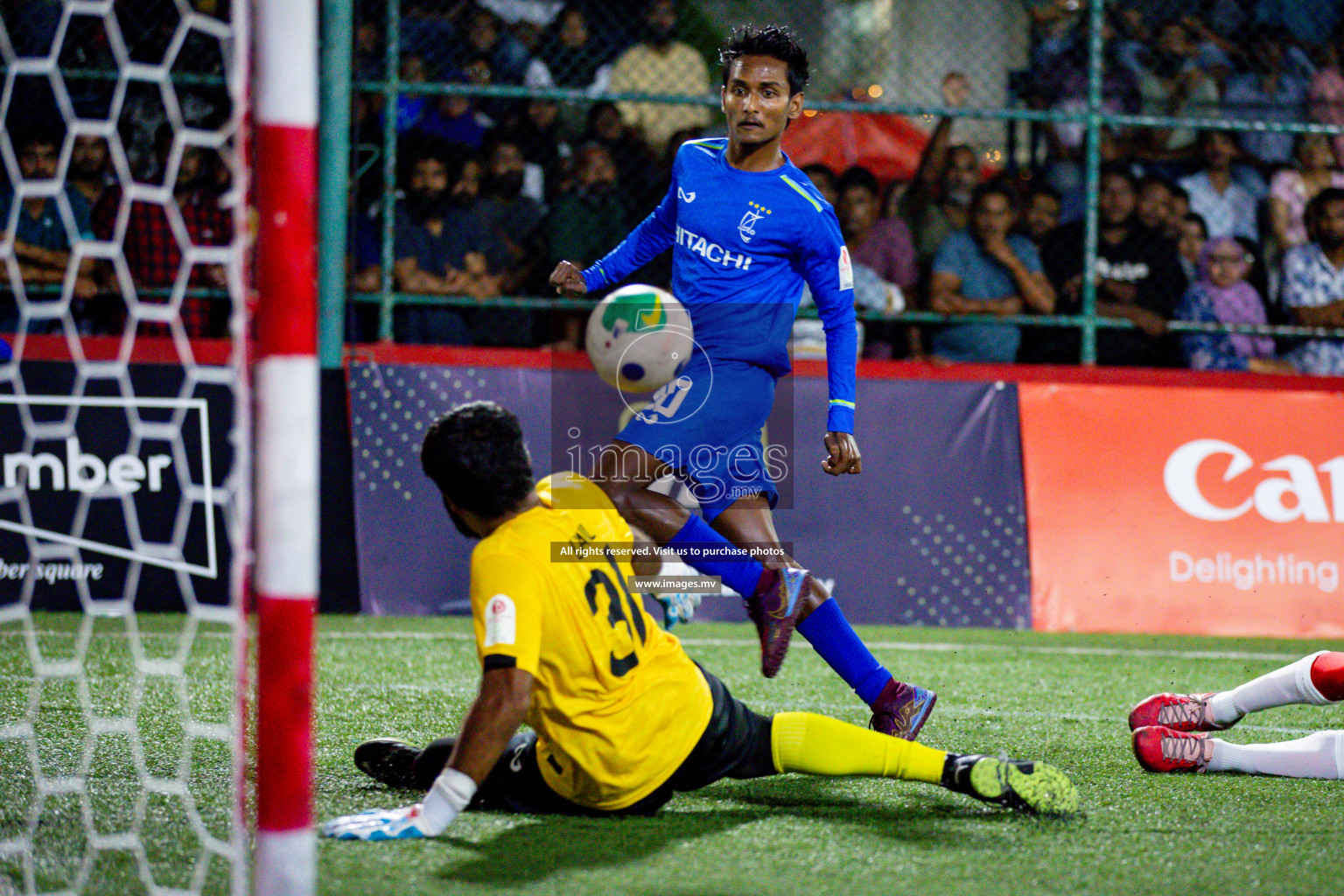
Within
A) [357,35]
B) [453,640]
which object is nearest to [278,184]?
[453,640]

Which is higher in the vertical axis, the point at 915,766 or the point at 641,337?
the point at 641,337

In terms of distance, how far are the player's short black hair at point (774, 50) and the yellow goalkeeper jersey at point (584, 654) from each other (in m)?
1.66

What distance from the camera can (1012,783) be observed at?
3221 mm

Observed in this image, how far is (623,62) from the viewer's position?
836 centimetres

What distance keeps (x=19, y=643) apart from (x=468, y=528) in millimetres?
3497

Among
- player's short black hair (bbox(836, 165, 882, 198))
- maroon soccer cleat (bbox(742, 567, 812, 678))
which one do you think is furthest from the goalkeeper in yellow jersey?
player's short black hair (bbox(836, 165, 882, 198))

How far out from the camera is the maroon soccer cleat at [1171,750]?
3.80m

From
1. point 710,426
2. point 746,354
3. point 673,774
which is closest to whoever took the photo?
point 673,774

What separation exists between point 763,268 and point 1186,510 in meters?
3.80

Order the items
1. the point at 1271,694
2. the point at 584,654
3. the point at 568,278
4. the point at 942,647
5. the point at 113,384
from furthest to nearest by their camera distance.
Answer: the point at 113,384, the point at 942,647, the point at 568,278, the point at 1271,694, the point at 584,654

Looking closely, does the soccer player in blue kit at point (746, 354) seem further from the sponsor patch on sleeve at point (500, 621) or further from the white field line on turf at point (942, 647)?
the white field line on turf at point (942, 647)

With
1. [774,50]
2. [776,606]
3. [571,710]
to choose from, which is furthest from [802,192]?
[571,710]

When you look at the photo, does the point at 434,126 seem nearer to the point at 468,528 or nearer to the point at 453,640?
the point at 453,640

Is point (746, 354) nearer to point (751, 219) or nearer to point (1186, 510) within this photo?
point (751, 219)
